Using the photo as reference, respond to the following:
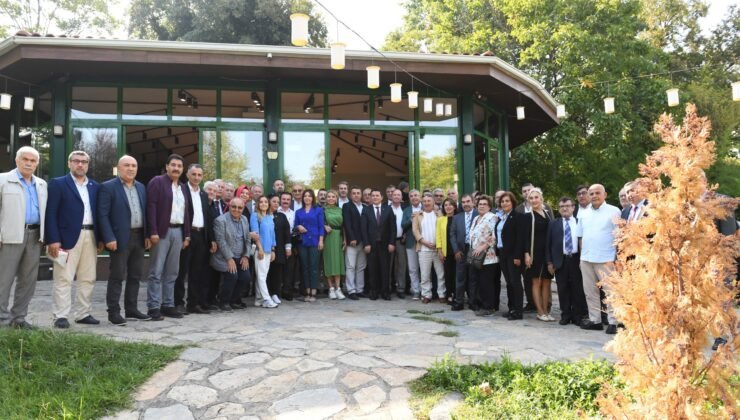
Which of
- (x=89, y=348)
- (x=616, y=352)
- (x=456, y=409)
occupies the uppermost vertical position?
(x=616, y=352)

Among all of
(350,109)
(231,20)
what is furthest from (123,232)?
(231,20)

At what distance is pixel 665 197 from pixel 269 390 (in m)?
2.87

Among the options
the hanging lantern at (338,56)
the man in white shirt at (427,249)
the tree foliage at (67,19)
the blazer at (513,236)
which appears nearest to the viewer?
the blazer at (513,236)

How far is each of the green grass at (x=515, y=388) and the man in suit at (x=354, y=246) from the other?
161 inches

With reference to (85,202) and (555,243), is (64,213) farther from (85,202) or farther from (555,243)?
(555,243)

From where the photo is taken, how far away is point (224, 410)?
11.5 ft

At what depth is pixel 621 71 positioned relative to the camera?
16.7 meters

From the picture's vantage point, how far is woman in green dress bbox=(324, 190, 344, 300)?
7.97 m

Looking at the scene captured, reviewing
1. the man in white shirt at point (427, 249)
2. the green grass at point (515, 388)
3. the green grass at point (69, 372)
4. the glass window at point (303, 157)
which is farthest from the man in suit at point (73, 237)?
the glass window at point (303, 157)

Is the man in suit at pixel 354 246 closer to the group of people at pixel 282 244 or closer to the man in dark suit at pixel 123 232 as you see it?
the group of people at pixel 282 244

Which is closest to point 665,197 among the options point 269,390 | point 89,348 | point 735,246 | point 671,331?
point 735,246

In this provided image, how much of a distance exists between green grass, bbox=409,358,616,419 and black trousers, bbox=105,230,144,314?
353 centimetres

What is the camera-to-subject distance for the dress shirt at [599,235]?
579 centimetres

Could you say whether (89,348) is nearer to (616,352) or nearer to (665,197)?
(616,352)
